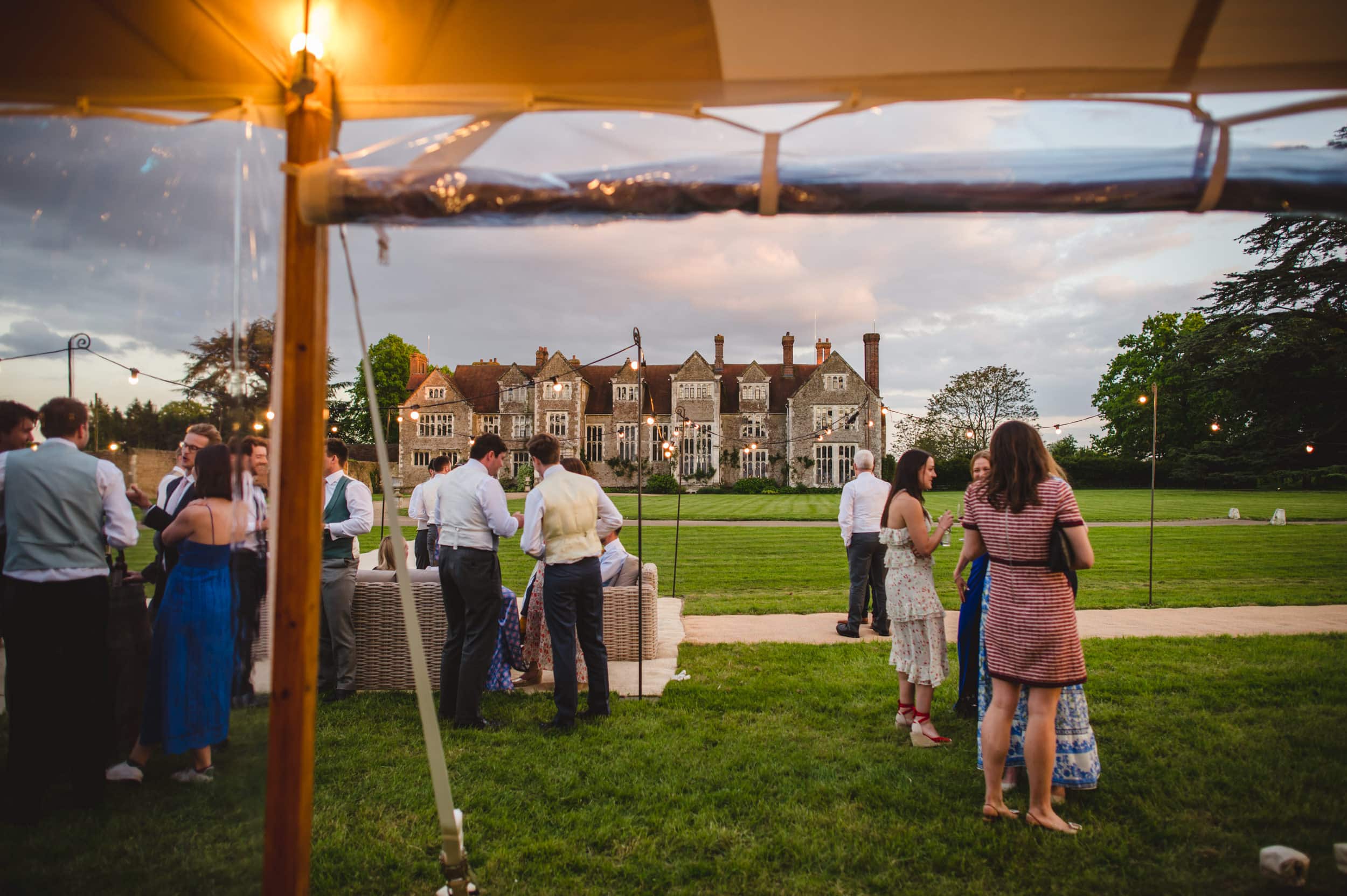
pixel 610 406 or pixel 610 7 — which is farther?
pixel 610 406

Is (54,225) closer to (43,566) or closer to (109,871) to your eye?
(43,566)

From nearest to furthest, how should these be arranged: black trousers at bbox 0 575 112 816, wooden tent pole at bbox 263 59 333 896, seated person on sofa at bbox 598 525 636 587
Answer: wooden tent pole at bbox 263 59 333 896
black trousers at bbox 0 575 112 816
seated person on sofa at bbox 598 525 636 587

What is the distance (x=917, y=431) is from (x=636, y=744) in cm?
4929

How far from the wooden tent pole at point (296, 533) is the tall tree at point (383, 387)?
48.8 meters

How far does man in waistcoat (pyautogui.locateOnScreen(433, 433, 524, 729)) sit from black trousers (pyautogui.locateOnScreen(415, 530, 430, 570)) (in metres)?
3.37

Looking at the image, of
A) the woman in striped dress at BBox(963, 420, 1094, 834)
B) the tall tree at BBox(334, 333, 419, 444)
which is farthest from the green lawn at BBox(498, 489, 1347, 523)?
the tall tree at BBox(334, 333, 419, 444)

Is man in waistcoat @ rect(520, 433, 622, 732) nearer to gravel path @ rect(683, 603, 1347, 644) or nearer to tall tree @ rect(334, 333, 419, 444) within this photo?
gravel path @ rect(683, 603, 1347, 644)

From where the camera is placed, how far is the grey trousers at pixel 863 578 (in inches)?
288

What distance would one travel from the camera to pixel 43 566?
9.01 ft

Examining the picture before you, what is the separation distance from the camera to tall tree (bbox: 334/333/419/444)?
4928 centimetres

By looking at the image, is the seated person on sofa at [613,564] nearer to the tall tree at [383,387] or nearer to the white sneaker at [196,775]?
the white sneaker at [196,775]

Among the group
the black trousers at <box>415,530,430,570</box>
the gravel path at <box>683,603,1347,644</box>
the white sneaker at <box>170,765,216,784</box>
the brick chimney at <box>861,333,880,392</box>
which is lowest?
the gravel path at <box>683,603,1347,644</box>

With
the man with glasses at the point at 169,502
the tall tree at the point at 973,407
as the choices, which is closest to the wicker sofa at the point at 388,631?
the man with glasses at the point at 169,502

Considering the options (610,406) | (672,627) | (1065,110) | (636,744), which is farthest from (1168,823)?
(610,406)
